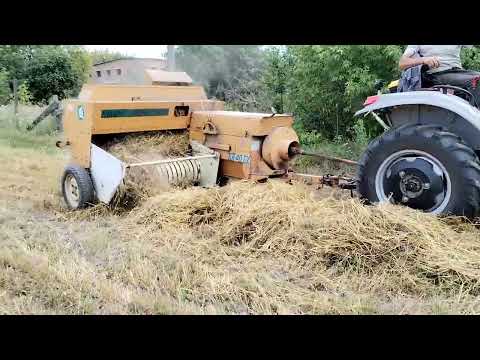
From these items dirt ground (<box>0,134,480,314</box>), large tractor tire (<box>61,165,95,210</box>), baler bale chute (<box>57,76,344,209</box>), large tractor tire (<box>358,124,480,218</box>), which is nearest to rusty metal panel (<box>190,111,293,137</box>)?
baler bale chute (<box>57,76,344,209</box>)

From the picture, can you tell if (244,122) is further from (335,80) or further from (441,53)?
(335,80)

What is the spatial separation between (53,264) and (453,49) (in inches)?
145

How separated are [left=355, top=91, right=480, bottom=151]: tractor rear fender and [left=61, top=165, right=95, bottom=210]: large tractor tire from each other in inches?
123

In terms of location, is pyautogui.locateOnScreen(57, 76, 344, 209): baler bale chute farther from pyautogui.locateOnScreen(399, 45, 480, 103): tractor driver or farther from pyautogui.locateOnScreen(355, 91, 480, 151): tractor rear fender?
pyautogui.locateOnScreen(399, 45, 480, 103): tractor driver

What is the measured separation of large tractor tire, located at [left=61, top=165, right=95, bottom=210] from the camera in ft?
18.3

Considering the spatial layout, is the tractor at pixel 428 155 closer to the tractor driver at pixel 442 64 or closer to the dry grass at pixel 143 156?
the tractor driver at pixel 442 64

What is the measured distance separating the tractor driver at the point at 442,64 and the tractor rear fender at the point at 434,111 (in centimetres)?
35

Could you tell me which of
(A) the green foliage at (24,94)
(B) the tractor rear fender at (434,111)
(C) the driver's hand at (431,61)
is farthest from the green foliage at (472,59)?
(A) the green foliage at (24,94)

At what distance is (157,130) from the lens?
246 inches

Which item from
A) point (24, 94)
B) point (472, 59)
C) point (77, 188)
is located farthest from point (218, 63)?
point (77, 188)

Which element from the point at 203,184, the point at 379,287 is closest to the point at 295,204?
the point at 379,287

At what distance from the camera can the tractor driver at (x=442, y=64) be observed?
4262 millimetres

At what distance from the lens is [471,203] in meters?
3.69

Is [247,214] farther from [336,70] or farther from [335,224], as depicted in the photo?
[336,70]
